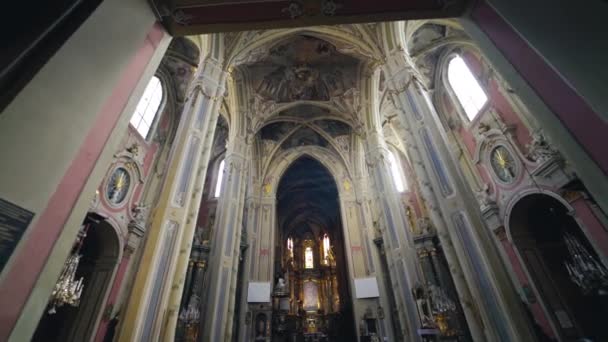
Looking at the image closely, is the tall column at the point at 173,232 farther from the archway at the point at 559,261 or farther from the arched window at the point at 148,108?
the archway at the point at 559,261

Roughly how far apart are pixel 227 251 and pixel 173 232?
4177 millimetres

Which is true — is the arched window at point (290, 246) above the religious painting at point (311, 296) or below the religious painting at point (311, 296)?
above

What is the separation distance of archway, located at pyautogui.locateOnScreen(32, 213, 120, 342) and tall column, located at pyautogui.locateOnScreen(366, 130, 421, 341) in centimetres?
890

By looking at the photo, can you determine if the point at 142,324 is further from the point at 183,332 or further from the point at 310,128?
the point at 310,128

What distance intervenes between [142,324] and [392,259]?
7741 millimetres

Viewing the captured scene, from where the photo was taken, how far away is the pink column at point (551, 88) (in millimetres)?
1915

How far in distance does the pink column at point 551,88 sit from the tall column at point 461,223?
3264mm

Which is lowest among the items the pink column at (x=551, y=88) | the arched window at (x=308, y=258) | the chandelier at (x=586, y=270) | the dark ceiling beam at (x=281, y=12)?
the chandelier at (x=586, y=270)

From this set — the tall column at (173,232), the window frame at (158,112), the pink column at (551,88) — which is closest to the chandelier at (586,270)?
the pink column at (551,88)

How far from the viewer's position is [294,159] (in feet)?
54.3

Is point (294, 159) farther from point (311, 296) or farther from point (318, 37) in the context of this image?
point (311, 296)

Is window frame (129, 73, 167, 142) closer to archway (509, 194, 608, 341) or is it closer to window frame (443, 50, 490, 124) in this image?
window frame (443, 50, 490, 124)

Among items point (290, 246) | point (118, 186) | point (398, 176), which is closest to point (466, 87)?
point (398, 176)

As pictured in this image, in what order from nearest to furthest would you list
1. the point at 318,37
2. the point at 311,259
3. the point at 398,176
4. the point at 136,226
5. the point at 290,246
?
the point at 136,226 < the point at 318,37 < the point at 398,176 < the point at 290,246 < the point at 311,259
